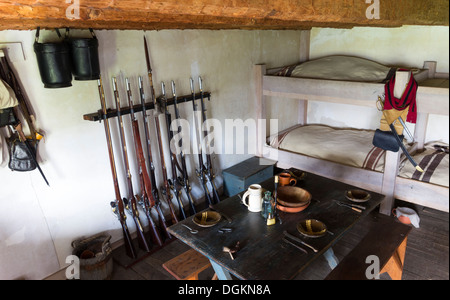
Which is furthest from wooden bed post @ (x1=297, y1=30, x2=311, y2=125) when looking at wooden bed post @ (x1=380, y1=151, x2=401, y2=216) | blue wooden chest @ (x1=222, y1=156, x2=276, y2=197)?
wooden bed post @ (x1=380, y1=151, x2=401, y2=216)

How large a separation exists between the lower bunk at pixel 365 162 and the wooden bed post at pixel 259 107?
11 centimetres

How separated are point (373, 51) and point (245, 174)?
7.33 feet

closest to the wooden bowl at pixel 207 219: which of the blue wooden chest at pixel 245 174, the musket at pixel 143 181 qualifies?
the musket at pixel 143 181

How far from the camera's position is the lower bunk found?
3035 mm

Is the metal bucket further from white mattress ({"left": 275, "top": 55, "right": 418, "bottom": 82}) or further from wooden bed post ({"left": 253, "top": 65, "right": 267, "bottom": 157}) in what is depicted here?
white mattress ({"left": 275, "top": 55, "right": 418, "bottom": 82})

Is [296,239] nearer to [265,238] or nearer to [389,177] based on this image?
[265,238]

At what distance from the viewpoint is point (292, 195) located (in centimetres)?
240

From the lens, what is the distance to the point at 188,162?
3.55 metres

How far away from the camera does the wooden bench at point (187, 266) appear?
2.13 meters

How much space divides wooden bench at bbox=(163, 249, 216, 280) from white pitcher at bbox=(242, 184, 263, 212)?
0.47 m

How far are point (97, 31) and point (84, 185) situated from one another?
4.15 feet

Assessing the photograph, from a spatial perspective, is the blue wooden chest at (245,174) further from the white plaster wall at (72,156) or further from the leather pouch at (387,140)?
the leather pouch at (387,140)

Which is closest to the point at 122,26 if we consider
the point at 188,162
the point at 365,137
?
the point at 188,162
